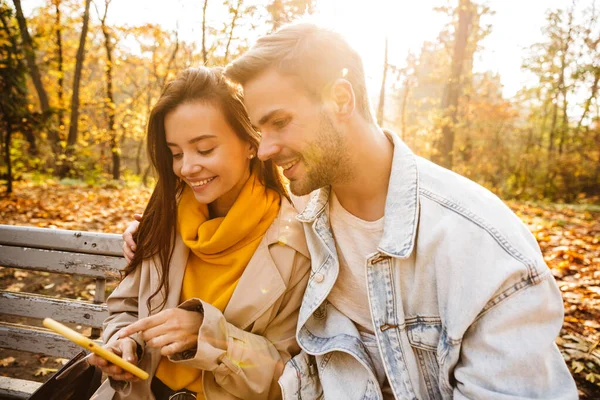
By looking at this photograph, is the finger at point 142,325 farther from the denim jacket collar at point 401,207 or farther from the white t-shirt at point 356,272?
the denim jacket collar at point 401,207

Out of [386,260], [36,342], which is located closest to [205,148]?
[386,260]

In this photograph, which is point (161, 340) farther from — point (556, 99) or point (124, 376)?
point (556, 99)

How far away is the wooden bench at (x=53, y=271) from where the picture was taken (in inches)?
94.5

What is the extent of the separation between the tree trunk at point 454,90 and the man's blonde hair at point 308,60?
1047 cm

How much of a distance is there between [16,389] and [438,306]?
101 inches

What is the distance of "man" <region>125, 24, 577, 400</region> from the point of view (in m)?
1.29

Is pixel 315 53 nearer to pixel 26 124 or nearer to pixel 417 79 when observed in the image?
pixel 26 124

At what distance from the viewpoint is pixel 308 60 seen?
1.70m

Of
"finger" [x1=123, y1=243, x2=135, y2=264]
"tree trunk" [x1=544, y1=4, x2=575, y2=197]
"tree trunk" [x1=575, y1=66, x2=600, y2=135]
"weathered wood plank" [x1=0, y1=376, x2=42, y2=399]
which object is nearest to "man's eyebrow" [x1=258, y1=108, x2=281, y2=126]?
"finger" [x1=123, y1=243, x2=135, y2=264]

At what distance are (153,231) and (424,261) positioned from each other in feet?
4.78

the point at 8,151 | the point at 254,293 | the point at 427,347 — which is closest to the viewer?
the point at 427,347

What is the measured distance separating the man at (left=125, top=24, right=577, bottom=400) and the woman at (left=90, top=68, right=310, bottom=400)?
0.18 meters

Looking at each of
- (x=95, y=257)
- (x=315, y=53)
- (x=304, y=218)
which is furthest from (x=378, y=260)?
(x=95, y=257)

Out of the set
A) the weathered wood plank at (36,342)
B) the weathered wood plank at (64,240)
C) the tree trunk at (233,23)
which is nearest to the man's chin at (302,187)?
the weathered wood plank at (64,240)
